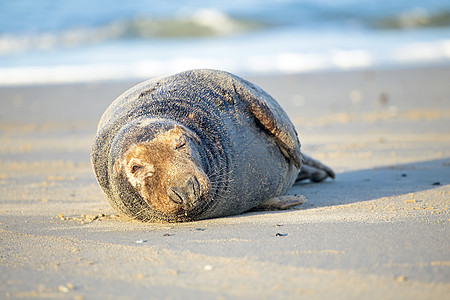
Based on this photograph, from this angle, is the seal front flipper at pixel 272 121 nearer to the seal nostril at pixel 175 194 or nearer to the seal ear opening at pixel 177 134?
the seal ear opening at pixel 177 134

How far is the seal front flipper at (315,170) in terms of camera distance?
5.88 meters

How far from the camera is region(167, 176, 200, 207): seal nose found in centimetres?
369

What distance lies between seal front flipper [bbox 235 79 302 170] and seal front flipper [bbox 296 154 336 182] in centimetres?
99

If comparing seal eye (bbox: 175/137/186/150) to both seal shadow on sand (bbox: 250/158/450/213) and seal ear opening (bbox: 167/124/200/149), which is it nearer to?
seal ear opening (bbox: 167/124/200/149)

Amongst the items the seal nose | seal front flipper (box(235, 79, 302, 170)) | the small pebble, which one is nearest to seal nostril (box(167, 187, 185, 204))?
the seal nose

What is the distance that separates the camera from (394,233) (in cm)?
363

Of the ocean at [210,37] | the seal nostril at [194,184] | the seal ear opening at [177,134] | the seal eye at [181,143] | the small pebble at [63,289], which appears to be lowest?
the small pebble at [63,289]

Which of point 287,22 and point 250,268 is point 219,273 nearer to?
point 250,268

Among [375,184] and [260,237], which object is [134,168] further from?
[375,184]

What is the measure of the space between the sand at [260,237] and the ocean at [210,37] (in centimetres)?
740

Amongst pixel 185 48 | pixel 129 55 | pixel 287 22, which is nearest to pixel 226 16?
pixel 287 22

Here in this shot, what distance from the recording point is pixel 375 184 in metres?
5.57

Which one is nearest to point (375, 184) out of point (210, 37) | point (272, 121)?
point (272, 121)

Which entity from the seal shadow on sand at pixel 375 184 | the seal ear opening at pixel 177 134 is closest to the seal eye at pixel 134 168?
the seal ear opening at pixel 177 134
